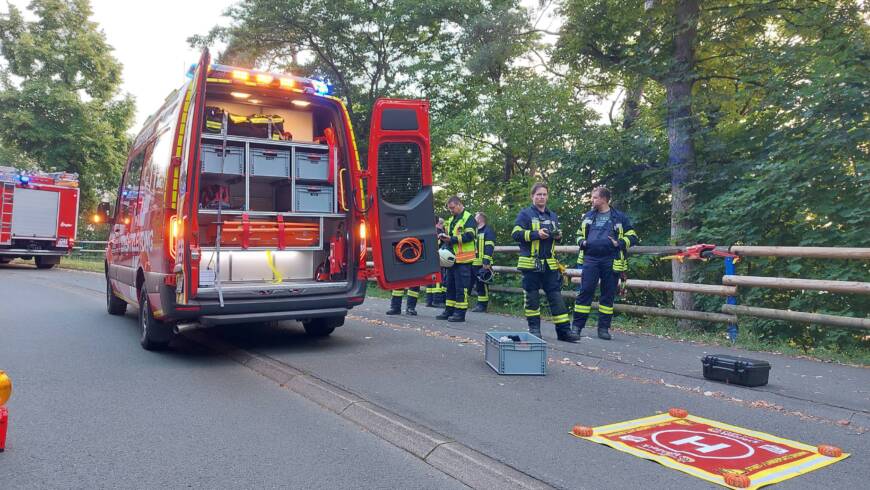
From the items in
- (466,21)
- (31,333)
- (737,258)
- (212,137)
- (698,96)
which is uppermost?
(466,21)

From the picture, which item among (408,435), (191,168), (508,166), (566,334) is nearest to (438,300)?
(566,334)

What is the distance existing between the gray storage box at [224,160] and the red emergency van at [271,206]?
11 mm

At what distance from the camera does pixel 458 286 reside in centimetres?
978

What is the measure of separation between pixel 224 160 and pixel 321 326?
7.65 feet

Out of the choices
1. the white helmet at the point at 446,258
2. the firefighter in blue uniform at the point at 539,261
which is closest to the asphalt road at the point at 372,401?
the firefighter in blue uniform at the point at 539,261

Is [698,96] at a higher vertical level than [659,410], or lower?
higher

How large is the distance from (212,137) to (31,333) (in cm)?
420

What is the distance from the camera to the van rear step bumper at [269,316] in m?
6.28

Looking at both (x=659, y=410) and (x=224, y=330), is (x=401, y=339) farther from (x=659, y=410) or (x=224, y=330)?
(x=659, y=410)

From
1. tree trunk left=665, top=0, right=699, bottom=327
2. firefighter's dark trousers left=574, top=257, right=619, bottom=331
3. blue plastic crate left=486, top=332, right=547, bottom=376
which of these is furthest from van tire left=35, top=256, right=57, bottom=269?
blue plastic crate left=486, top=332, right=547, bottom=376

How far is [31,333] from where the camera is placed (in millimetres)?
8438

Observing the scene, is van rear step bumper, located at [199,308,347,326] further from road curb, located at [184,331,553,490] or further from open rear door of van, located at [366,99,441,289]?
open rear door of van, located at [366,99,441,289]

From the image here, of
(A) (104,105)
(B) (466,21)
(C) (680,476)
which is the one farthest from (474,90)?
→ (A) (104,105)

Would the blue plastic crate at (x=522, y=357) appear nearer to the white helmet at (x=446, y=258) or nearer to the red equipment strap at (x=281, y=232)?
the red equipment strap at (x=281, y=232)
